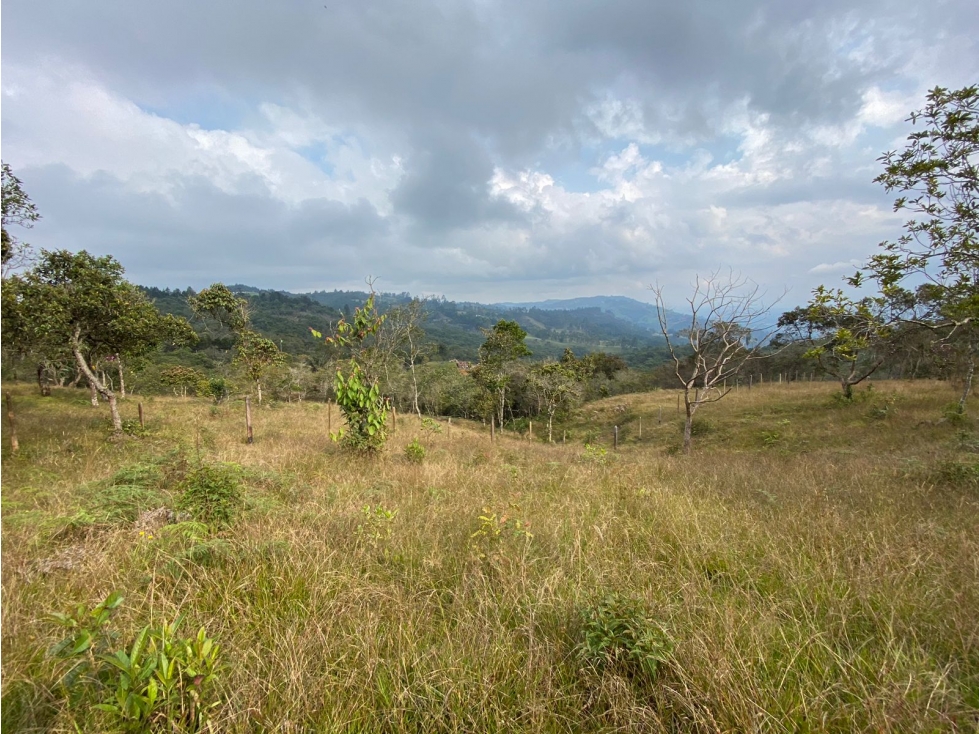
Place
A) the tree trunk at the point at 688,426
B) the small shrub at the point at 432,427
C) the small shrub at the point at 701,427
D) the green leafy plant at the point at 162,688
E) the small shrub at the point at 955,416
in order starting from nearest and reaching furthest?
the green leafy plant at the point at 162,688, the tree trunk at the point at 688,426, the small shrub at the point at 432,427, the small shrub at the point at 955,416, the small shrub at the point at 701,427

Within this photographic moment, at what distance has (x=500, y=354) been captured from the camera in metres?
31.2

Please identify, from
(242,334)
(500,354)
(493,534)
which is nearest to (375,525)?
(493,534)

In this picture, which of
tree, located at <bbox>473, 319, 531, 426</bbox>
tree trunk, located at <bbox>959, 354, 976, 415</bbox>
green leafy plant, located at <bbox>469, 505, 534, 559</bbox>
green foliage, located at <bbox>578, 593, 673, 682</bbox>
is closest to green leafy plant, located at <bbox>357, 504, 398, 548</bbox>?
green leafy plant, located at <bbox>469, 505, 534, 559</bbox>

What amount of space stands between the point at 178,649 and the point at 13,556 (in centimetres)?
239

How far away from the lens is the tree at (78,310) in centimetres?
801

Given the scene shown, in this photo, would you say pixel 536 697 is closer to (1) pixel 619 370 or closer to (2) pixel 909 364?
(2) pixel 909 364

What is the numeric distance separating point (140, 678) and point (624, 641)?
6.90 ft

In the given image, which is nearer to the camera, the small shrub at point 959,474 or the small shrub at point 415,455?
the small shrub at point 959,474

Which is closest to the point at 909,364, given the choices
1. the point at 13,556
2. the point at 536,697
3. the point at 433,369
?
the point at 433,369

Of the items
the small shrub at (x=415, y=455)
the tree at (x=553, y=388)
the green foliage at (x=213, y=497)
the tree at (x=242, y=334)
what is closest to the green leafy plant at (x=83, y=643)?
the green foliage at (x=213, y=497)

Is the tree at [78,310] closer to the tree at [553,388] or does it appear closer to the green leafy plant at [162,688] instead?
the green leafy plant at [162,688]

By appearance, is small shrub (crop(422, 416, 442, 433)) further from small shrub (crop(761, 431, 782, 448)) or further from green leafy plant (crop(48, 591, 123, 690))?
small shrub (crop(761, 431, 782, 448))

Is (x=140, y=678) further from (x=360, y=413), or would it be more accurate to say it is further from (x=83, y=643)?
(x=360, y=413)

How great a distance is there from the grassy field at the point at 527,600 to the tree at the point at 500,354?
975 inches
